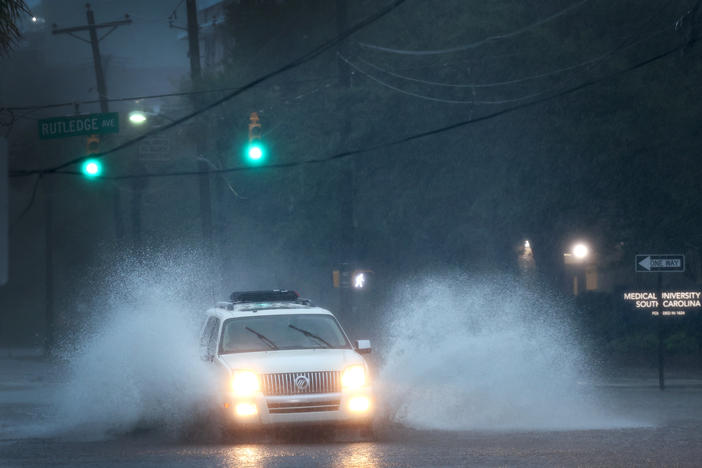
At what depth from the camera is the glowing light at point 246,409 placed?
12891mm

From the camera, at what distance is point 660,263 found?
22.7 meters

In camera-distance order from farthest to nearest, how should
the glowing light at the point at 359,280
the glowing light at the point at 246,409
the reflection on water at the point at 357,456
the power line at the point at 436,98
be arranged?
the power line at the point at 436,98 < the glowing light at the point at 359,280 < the glowing light at the point at 246,409 < the reflection on water at the point at 357,456

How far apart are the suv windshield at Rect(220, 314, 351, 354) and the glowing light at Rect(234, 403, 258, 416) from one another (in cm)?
115

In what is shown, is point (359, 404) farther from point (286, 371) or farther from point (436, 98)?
point (436, 98)

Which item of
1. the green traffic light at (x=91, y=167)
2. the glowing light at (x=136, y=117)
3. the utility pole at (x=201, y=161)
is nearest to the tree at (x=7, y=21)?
the green traffic light at (x=91, y=167)

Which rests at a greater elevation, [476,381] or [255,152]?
[255,152]

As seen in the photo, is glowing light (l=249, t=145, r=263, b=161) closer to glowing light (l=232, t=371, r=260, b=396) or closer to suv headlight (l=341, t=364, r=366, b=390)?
suv headlight (l=341, t=364, r=366, b=390)

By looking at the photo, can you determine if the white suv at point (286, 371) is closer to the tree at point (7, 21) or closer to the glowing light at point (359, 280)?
the tree at point (7, 21)

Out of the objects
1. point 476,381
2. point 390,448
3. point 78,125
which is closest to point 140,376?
point 390,448

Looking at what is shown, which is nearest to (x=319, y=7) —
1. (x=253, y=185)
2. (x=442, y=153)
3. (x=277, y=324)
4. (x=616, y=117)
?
(x=253, y=185)

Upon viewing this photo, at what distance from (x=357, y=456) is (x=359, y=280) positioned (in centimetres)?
1460

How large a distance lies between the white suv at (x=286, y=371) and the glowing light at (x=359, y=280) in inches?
449

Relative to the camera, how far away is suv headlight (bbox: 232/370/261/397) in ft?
42.4

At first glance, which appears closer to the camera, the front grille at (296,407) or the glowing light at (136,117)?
the front grille at (296,407)
